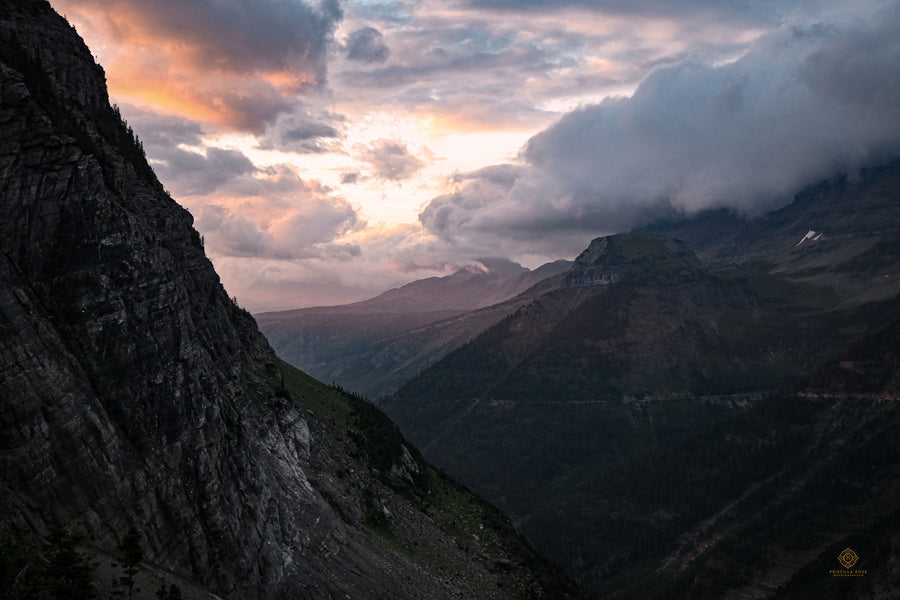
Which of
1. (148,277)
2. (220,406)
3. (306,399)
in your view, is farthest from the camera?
(306,399)

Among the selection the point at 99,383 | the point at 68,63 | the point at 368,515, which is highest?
the point at 68,63

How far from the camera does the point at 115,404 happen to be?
52.0m

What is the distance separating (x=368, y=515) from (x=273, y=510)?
29968 mm

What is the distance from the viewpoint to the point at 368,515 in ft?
319

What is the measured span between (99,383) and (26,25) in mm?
44540

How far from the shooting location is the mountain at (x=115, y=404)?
142ft

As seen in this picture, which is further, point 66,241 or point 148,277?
point 148,277

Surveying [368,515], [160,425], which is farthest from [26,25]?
[368,515]

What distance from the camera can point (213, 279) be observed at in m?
99.7

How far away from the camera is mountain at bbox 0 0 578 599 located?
142 ft

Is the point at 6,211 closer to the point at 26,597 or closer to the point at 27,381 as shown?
the point at 27,381

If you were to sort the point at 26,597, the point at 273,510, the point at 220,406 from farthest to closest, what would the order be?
the point at 273,510
the point at 220,406
the point at 26,597

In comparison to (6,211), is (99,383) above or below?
below

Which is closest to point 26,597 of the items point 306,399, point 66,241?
point 66,241
